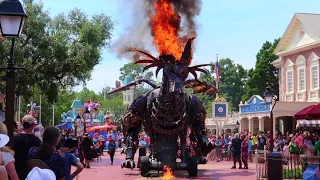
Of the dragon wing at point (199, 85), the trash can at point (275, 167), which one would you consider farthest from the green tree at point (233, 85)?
the trash can at point (275, 167)

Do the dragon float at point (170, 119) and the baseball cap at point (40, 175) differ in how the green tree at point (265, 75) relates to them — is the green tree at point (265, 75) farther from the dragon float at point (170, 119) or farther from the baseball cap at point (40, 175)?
the baseball cap at point (40, 175)

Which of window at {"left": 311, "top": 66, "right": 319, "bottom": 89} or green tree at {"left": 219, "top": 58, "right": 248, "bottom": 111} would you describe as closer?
window at {"left": 311, "top": 66, "right": 319, "bottom": 89}

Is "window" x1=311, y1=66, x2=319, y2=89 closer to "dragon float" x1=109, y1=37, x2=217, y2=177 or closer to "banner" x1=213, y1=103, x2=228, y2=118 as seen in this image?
"banner" x1=213, y1=103, x2=228, y2=118

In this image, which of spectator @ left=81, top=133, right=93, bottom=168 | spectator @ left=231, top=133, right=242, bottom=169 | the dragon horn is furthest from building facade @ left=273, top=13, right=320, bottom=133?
the dragon horn

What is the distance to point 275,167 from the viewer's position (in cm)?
1456

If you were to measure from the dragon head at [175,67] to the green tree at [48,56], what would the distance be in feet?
44.5

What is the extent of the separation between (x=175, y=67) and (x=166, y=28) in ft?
9.91

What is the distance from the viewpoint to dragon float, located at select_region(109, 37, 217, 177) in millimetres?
16328

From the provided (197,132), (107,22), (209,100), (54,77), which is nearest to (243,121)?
(107,22)

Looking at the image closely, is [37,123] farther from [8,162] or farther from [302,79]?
[302,79]

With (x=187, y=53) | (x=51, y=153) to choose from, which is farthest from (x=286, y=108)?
(x=51, y=153)

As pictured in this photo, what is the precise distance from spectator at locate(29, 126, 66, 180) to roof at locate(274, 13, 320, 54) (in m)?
41.0

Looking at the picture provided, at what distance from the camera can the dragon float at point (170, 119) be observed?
643 inches

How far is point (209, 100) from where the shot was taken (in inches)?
3974
